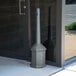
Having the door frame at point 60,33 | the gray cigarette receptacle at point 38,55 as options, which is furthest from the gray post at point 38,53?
the door frame at point 60,33

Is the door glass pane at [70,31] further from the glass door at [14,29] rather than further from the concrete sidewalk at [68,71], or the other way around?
the glass door at [14,29]

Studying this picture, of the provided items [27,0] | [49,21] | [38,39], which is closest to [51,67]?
[38,39]

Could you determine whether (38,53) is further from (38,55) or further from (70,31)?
(70,31)

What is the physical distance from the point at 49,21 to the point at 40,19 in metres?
0.19

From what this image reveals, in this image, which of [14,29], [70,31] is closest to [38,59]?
[70,31]

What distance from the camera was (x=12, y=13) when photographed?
510 centimetres

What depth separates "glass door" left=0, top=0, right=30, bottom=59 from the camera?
4.96 metres

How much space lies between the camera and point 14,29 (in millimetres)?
5117

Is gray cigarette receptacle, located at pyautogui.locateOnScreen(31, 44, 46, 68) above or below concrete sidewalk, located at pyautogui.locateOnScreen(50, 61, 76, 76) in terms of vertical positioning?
above

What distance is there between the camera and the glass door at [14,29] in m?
4.96

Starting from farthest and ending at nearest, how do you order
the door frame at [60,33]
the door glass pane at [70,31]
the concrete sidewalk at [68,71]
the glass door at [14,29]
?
the glass door at [14,29], the door glass pane at [70,31], the door frame at [60,33], the concrete sidewalk at [68,71]

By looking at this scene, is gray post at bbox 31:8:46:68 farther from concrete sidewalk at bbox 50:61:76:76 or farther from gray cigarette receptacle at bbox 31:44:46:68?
concrete sidewalk at bbox 50:61:76:76

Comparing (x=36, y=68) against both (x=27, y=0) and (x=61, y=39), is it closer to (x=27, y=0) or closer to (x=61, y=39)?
(x=61, y=39)

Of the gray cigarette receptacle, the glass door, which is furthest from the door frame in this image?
the glass door
